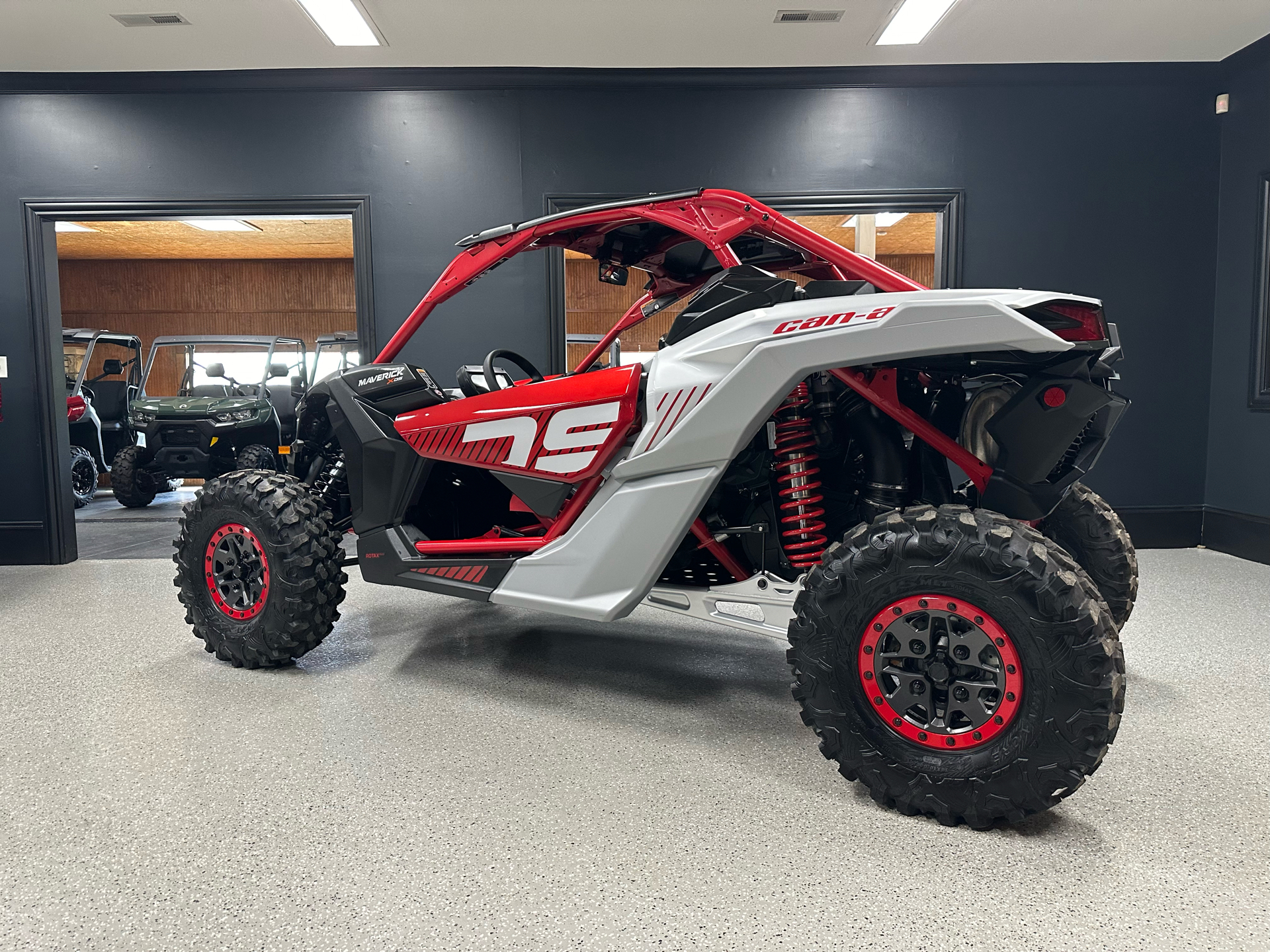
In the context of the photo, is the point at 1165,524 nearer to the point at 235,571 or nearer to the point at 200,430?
the point at 235,571

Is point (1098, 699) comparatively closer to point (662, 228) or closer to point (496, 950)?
point (496, 950)

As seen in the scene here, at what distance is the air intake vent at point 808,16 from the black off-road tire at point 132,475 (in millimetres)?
7290

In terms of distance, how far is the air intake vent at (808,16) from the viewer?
395cm

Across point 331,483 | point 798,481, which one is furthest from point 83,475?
point 798,481

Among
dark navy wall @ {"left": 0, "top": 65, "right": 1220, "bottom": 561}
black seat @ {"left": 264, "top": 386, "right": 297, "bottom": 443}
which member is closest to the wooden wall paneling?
black seat @ {"left": 264, "top": 386, "right": 297, "bottom": 443}

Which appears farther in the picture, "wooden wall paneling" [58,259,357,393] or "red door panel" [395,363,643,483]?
"wooden wall paneling" [58,259,357,393]

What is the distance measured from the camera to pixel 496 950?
120 centimetres

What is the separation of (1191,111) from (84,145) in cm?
724

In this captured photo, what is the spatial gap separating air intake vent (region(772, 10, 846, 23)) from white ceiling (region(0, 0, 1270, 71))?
0.14ft

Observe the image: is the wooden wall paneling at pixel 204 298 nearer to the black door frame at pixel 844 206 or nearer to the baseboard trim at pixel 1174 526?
the black door frame at pixel 844 206

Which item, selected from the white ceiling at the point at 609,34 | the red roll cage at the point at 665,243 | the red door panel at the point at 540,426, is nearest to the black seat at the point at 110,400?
the white ceiling at the point at 609,34

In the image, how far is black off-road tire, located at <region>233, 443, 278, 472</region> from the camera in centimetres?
743

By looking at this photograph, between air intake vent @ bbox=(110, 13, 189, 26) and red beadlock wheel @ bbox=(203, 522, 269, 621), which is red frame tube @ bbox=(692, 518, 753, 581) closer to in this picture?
red beadlock wheel @ bbox=(203, 522, 269, 621)

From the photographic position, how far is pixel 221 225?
9492 millimetres
